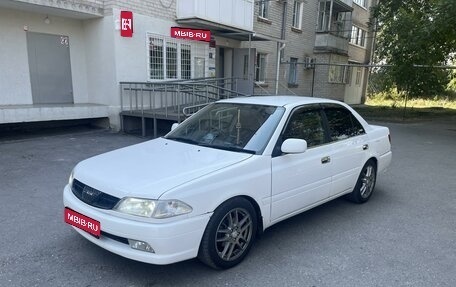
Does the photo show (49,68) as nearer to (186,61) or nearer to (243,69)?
(186,61)

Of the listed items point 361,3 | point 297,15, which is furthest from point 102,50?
point 361,3

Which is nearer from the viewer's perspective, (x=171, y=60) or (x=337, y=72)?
(x=171, y=60)

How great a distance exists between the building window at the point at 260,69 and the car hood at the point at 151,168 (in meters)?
12.8

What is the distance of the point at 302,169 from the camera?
139 inches

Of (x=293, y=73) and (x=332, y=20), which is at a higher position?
(x=332, y=20)

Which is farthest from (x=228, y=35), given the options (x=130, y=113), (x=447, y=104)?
(x=447, y=104)

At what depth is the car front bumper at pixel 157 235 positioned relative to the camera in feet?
8.28

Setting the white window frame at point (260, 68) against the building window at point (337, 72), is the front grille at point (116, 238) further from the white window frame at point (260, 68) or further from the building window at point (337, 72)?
the building window at point (337, 72)

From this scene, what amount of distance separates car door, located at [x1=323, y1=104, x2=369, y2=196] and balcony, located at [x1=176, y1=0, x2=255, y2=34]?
24.8 feet

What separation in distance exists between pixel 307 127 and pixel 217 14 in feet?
28.4

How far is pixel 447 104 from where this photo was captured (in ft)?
82.8

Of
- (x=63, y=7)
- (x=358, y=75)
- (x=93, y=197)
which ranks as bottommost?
(x=93, y=197)

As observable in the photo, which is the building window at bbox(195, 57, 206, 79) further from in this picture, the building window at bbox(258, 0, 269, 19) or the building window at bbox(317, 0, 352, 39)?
the building window at bbox(317, 0, 352, 39)

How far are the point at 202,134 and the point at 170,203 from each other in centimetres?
134
